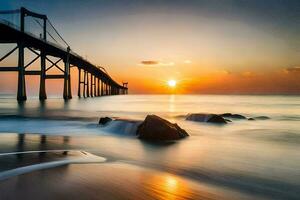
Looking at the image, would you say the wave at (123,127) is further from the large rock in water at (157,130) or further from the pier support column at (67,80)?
the pier support column at (67,80)

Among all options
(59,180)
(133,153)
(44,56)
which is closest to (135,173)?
(59,180)

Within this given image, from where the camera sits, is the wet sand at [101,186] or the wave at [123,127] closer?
the wet sand at [101,186]

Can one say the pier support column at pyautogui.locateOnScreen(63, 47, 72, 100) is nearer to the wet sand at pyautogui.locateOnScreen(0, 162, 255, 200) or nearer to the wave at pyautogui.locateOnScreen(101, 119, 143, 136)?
the wave at pyautogui.locateOnScreen(101, 119, 143, 136)

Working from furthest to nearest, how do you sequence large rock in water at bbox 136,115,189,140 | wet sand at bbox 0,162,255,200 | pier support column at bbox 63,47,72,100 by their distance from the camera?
pier support column at bbox 63,47,72,100 < large rock in water at bbox 136,115,189,140 < wet sand at bbox 0,162,255,200

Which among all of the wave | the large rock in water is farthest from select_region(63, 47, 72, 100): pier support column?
the large rock in water

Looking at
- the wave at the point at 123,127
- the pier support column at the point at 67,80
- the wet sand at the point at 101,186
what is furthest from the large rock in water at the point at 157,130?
the pier support column at the point at 67,80

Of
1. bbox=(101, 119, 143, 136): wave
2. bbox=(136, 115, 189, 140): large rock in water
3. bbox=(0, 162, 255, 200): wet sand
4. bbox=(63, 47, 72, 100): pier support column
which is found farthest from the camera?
bbox=(63, 47, 72, 100): pier support column

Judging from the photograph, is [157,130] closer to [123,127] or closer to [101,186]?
[123,127]

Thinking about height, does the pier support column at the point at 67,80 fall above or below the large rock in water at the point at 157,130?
above

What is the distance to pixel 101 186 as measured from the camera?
13.9 feet

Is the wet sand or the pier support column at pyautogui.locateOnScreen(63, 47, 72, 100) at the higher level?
the pier support column at pyautogui.locateOnScreen(63, 47, 72, 100)

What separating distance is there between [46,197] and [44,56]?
200 feet

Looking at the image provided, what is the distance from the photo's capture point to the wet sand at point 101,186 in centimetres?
380

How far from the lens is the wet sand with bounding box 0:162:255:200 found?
380 centimetres
